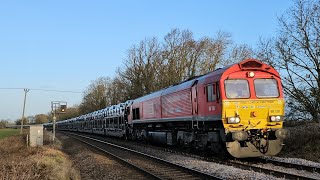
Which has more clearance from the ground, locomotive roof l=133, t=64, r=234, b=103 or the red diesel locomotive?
locomotive roof l=133, t=64, r=234, b=103

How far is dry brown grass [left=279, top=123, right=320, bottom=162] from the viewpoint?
16.2m

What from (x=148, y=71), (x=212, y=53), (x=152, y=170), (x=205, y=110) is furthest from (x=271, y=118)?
(x=148, y=71)

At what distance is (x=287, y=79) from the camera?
2416 cm

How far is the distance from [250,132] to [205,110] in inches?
90.1

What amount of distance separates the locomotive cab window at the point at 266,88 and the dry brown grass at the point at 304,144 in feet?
9.92

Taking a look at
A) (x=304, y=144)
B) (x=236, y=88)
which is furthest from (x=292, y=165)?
(x=304, y=144)

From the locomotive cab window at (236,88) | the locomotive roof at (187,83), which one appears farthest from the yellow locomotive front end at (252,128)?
the locomotive roof at (187,83)

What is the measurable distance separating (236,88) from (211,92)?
3.56ft

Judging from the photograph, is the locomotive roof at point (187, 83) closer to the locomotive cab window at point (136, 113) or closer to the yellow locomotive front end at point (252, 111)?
the yellow locomotive front end at point (252, 111)

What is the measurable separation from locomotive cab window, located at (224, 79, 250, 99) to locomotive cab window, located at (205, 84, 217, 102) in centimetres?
59

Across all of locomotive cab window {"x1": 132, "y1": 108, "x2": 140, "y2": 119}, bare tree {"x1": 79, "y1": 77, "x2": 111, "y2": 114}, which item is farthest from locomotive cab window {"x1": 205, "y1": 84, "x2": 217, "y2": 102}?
bare tree {"x1": 79, "y1": 77, "x2": 111, "y2": 114}

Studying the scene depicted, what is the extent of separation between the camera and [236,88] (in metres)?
15.1

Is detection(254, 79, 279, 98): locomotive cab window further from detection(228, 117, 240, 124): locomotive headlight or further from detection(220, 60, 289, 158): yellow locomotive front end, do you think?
detection(228, 117, 240, 124): locomotive headlight

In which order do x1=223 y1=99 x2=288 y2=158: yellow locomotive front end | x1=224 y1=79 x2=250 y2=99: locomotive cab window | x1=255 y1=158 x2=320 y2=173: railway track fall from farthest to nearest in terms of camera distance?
1. x1=224 y1=79 x2=250 y2=99: locomotive cab window
2. x1=223 y1=99 x2=288 y2=158: yellow locomotive front end
3. x1=255 y1=158 x2=320 y2=173: railway track
